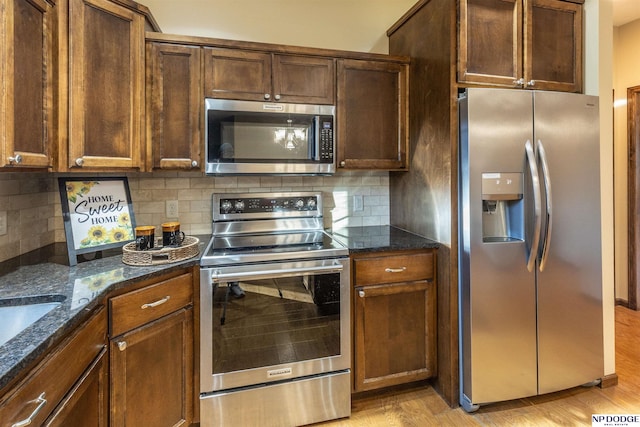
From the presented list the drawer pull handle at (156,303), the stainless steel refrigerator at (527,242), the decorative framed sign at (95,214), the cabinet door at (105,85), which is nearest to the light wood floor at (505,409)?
the stainless steel refrigerator at (527,242)

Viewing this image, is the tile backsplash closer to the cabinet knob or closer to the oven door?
the cabinet knob

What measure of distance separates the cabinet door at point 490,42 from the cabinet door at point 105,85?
1.71 m

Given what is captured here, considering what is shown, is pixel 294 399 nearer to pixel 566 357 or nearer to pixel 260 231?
pixel 260 231

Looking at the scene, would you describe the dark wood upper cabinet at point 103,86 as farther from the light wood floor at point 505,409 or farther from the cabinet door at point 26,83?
the light wood floor at point 505,409

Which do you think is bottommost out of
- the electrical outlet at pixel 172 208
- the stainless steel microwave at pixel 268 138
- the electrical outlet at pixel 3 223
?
the electrical outlet at pixel 3 223

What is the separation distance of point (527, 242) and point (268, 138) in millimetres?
1570

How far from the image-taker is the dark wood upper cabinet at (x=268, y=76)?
75.5 inches

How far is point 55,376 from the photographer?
2.99 feet

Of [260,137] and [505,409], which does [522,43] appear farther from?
[505,409]

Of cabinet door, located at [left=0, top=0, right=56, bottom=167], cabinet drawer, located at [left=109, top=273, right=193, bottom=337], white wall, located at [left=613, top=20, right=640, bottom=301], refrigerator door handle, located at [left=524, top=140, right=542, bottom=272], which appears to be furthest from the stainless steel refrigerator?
cabinet door, located at [left=0, top=0, right=56, bottom=167]

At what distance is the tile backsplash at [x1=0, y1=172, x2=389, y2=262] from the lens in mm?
1690

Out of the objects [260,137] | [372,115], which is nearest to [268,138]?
[260,137]

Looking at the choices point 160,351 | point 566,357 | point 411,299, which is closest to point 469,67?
point 411,299

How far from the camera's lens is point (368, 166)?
2.19m
